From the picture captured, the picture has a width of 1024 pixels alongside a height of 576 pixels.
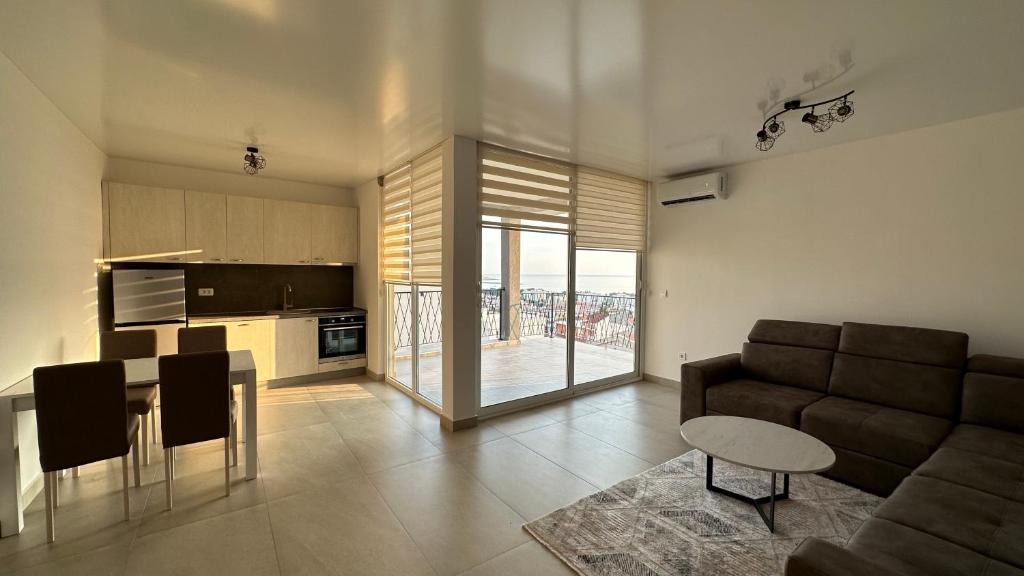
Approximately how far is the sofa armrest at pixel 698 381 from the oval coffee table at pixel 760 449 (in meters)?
0.85

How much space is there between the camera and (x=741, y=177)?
464 centimetres

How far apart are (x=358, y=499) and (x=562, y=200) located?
3452 millimetres

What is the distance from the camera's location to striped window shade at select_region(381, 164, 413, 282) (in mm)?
4789

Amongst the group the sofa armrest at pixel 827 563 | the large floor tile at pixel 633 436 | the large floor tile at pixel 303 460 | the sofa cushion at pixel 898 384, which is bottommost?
the large floor tile at pixel 303 460

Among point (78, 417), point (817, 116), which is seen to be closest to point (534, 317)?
point (817, 116)

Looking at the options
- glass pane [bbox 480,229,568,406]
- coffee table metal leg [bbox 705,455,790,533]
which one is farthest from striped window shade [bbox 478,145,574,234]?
coffee table metal leg [bbox 705,455,790,533]

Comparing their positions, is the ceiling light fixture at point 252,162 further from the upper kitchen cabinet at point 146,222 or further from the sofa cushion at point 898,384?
the sofa cushion at point 898,384

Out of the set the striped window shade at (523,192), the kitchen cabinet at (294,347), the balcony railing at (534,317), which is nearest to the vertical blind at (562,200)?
the striped window shade at (523,192)

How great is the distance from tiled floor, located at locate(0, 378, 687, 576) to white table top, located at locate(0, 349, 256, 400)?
0.76 meters

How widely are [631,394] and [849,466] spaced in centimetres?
232

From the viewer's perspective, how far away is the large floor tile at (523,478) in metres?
2.72

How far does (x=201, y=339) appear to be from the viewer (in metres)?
3.75

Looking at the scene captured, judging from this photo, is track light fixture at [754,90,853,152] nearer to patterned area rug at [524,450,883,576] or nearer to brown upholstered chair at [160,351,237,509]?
patterned area rug at [524,450,883,576]

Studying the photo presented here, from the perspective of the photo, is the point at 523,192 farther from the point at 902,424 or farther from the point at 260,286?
the point at 260,286
